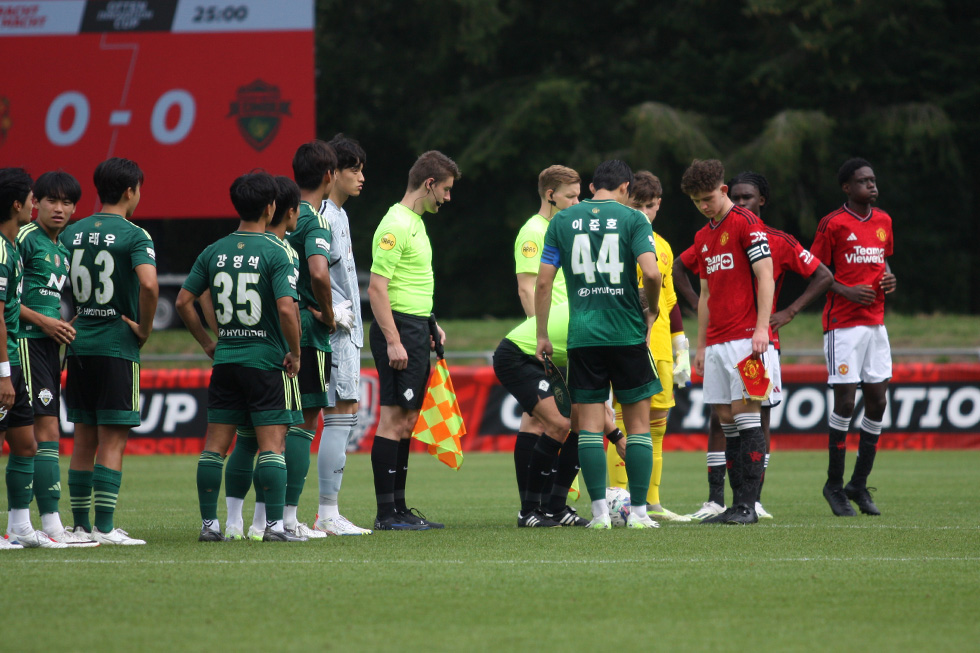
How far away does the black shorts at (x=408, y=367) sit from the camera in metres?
7.71

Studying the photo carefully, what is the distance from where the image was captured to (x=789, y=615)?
185 inches

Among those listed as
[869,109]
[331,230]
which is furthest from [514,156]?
[331,230]

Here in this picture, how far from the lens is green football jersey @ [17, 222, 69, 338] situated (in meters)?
6.77

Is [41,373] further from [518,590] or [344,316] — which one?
[518,590]

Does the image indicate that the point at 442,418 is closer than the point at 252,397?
No

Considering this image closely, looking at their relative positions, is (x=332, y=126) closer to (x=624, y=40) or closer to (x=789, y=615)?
(x=624, y=40)

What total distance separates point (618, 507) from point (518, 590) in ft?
8.65

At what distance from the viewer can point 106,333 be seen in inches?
270

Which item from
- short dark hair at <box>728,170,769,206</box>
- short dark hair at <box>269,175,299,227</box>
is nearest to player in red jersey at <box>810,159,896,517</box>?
short dark hair at <box>728,170,769,206</box>

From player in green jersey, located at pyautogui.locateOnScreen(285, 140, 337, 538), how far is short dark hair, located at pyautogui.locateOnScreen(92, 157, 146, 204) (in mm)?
971

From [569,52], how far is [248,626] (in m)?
28.7

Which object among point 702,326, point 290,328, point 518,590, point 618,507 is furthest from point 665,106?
point 518,590

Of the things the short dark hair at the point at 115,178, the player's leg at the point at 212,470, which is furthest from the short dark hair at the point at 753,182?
→ the short dark hair at the point at 115,178

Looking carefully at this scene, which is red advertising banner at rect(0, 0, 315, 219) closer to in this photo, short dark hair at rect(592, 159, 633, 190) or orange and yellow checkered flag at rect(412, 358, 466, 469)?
orange and yellow checkered flag at rect(412, 358, 466, 469)
